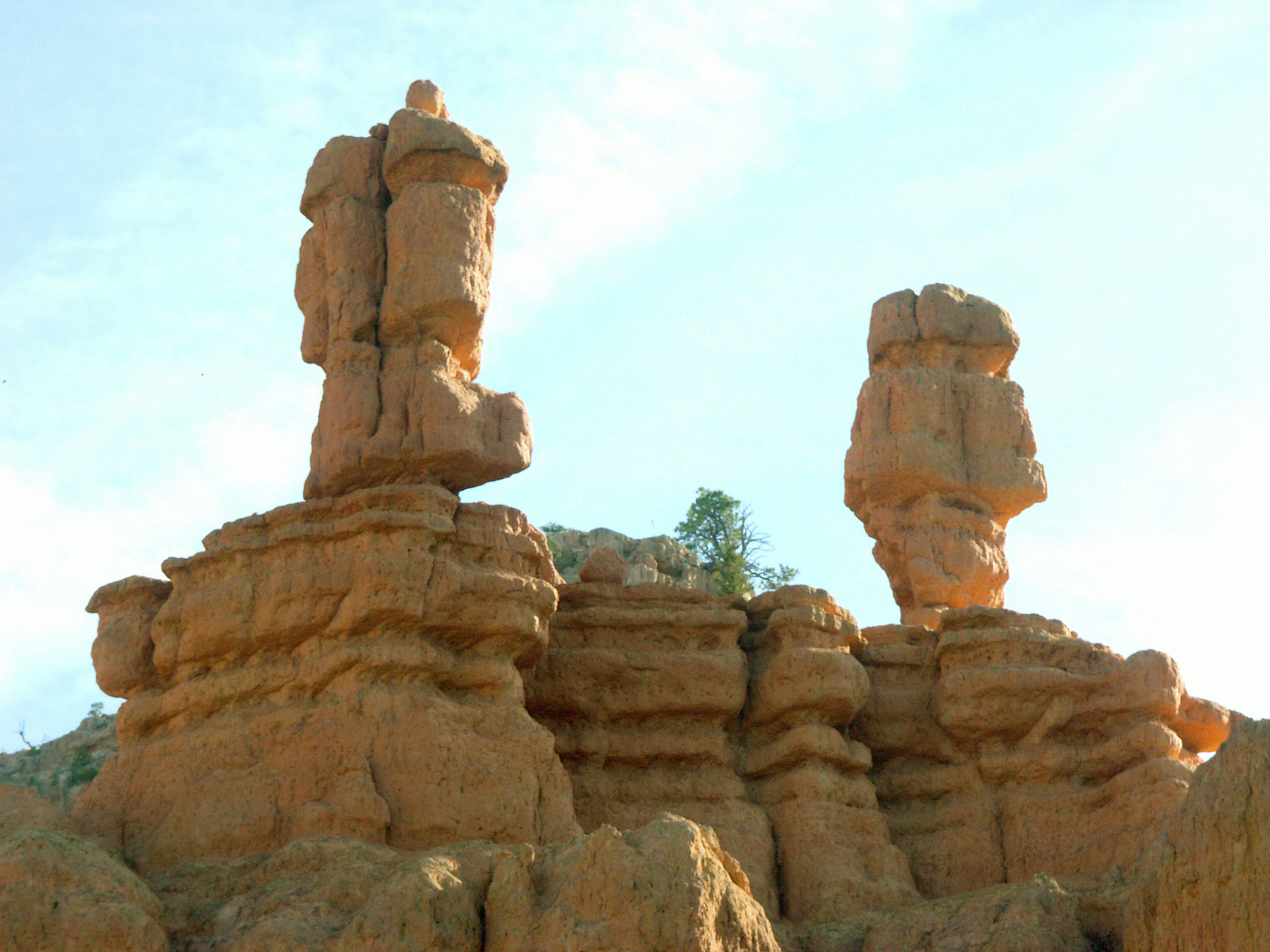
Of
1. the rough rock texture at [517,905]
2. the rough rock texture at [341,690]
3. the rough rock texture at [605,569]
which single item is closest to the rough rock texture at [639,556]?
the rough rock texture at [605,569]

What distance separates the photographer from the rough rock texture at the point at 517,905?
473 inches

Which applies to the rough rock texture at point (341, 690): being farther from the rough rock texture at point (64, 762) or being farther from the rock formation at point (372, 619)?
the rough rock texture at point (64, 762)

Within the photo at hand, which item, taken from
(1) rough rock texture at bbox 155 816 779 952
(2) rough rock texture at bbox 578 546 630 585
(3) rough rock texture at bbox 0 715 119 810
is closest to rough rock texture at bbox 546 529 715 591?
(3) rough rock texture at bbox 0 715 119 810

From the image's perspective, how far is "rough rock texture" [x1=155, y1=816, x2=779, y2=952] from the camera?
1202 centimetres

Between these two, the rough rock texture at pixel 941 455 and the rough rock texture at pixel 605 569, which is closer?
the rough rock texture at pixel 605 569

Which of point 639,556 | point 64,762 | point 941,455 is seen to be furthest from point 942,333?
point 64,762

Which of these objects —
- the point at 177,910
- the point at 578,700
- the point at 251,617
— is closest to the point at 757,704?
the point at 578,700

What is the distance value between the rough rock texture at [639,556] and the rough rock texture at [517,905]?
57.6ft

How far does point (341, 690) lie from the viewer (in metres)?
15.3

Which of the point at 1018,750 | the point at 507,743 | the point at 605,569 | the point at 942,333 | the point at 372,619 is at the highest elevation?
the point at 942,333

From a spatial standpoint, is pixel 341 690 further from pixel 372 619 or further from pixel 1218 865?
pixel 1218 865

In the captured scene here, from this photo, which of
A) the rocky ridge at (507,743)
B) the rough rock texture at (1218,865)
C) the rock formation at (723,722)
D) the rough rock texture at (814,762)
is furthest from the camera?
the rock formation at (723,722)

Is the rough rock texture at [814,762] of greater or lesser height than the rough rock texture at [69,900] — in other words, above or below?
above

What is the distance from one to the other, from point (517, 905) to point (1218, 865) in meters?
4.92
